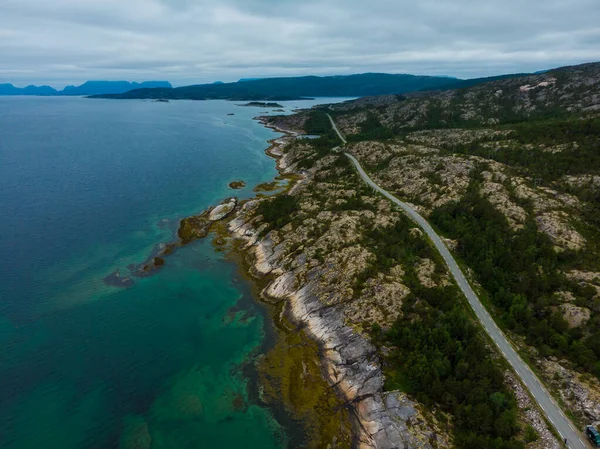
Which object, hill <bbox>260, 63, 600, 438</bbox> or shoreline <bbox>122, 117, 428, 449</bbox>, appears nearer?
shoreline <bbox>122, 117, 428, 449</bbox>

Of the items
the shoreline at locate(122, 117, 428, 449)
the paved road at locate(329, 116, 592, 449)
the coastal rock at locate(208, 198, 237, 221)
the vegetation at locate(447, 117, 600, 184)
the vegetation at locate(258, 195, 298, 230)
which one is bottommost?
the shoreline at locate(122, 117, 428, 449)

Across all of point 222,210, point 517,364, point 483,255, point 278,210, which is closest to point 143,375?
point 517,364

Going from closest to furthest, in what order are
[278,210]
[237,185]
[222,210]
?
[278,210] < [222,210] < [237,185]

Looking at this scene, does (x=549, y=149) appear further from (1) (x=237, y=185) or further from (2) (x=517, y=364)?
(1) (x=237, y=185)

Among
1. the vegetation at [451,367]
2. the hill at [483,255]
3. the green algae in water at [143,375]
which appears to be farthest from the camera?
the hill at [483,255]

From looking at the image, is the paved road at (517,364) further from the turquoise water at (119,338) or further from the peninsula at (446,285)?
the turquoise water at (119,338)

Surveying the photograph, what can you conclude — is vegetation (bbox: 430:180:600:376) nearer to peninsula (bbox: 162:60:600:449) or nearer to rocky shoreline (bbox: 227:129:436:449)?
peninsula (bbox: 162:60:600:449)

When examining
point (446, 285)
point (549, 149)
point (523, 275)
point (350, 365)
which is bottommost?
point (350, 365)

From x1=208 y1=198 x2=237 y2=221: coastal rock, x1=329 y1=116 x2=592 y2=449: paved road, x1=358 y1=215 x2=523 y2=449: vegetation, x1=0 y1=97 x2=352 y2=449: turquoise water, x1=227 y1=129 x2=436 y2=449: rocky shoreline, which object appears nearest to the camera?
x1=329 y1=116 x2=592 y2=449: paved road

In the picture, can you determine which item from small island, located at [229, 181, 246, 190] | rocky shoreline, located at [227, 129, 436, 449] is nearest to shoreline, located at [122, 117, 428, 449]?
rocky shoreline, located at [227, 129, 436, 449]

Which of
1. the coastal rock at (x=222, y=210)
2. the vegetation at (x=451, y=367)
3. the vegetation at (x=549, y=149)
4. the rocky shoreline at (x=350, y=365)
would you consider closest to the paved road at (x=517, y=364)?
the vegetation at (x=451, y=367)

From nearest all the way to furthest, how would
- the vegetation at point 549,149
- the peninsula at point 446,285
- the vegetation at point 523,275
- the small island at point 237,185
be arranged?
the peninsula at point 446,285
the vegetation at point 523,275
the vegetation at point 549,149
the small island at point 237,185

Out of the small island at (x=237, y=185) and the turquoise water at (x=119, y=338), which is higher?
the small island at (x=237, y=185)
